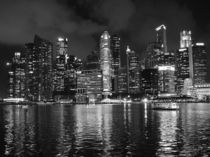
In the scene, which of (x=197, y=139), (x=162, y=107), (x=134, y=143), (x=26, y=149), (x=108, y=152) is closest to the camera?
(x=108, y=152)

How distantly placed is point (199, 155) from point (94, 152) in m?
12.9

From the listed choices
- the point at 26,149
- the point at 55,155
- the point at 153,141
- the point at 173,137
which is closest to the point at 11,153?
the point at 26,149

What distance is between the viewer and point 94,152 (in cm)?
4138

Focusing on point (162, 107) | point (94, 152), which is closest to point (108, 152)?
point (94, 152)

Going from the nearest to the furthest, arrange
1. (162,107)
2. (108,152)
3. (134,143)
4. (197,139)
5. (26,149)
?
(108,152) < (26,149) < (134,143) < (197,139) < (162,107)

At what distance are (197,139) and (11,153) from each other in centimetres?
2814

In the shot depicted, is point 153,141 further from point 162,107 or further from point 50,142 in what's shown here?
point 162,107

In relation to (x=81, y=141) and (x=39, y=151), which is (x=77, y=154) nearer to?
(x=39, y=151)

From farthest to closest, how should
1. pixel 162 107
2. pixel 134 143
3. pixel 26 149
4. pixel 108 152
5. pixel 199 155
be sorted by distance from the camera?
pixel 162 107 < pixel 134 143 < pixel 26 149 < pixel 108 152 < pixel 199 155

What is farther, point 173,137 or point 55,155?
point 173,137

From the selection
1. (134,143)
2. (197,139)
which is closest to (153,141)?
(134,143)

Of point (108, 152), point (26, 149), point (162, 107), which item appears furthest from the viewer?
point (162, 107)

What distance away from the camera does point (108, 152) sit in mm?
41156

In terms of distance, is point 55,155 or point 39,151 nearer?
point 55,155
